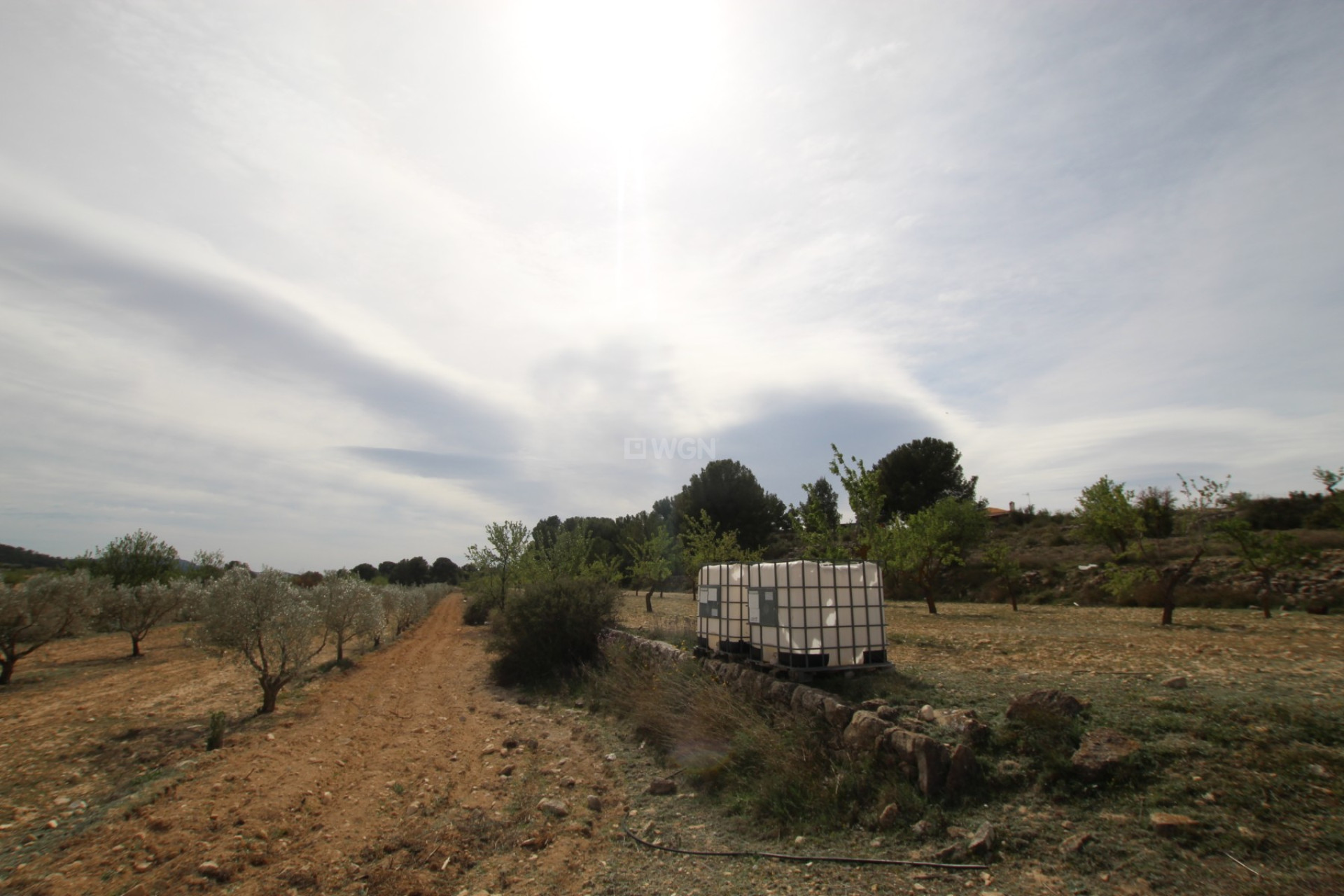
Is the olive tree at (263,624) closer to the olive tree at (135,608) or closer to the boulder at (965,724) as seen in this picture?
the olive tree at (135,608)

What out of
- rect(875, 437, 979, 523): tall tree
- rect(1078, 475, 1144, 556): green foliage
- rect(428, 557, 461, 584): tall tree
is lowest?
rect(428, 557, 461, 584): tall tree

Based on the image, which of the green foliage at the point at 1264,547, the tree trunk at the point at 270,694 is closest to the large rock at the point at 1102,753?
the tree trunk at the point at 270,694

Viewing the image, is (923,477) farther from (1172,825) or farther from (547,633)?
(1172,825)

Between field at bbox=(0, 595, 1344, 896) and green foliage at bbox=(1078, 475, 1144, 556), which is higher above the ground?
green foliage at bbox=(1078, 475, 1144, 556)

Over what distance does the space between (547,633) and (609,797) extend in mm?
8392

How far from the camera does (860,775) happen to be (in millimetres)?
5371

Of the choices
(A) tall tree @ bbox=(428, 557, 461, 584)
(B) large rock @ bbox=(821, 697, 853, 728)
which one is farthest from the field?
(A) tall tree @ bbox=(428, 557, 461, 584)

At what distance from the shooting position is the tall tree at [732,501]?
4612 cm

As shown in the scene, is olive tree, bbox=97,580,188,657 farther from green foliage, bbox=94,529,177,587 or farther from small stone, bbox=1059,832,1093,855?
small stone, bbox=1059,832,1093,855

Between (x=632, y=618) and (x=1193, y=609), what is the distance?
16623mm

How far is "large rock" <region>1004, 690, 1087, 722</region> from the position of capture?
5082mm

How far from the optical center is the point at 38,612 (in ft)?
46.7

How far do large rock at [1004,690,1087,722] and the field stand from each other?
171mm

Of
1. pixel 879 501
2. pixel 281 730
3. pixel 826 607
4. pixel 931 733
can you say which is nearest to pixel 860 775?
pixel 931 733
